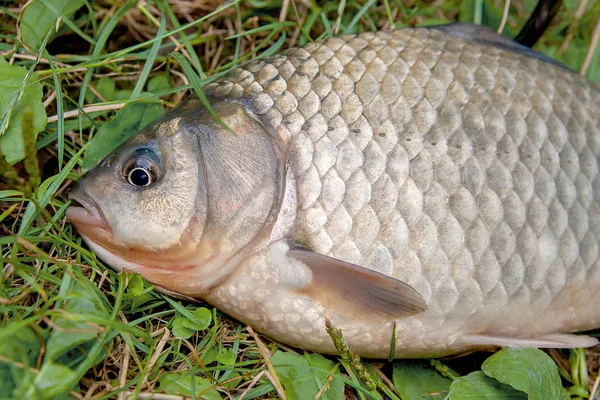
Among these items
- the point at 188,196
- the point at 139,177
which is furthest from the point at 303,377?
the point at 139,177

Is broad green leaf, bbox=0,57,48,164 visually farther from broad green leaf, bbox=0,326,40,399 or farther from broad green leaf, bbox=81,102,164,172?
broad green leaf, bbox=0,326,40,399

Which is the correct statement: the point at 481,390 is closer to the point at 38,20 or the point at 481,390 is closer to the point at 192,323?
the point at 192,323

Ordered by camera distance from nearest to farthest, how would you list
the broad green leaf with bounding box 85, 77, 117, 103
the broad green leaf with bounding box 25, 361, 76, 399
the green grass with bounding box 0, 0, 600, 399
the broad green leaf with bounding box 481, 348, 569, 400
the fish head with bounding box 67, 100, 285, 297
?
the broad green leaf with bounding box 25, 361, 76, 399
the green grass with bounding box 0, 0, 600, 399
the fish head with bounding box 67, 100, 285, 297
the broad green leaf with bounding box 481, 348, 569, 400
the broad green leaf with bounding box 85, 77, 117, 103

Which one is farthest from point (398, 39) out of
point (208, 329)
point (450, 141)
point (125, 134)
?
point (208, 329)

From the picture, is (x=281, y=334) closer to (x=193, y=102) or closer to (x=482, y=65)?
(x=193, y=102)

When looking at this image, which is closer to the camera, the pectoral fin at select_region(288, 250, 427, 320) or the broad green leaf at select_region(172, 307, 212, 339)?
the pectoral fin at select_region(288, 250, 427, 320)

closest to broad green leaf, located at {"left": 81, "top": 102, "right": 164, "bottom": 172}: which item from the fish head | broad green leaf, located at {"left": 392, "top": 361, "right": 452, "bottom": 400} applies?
the fish head

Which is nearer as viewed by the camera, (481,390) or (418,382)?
(481,390)

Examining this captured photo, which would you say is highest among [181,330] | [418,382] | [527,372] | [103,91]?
[103,91]
